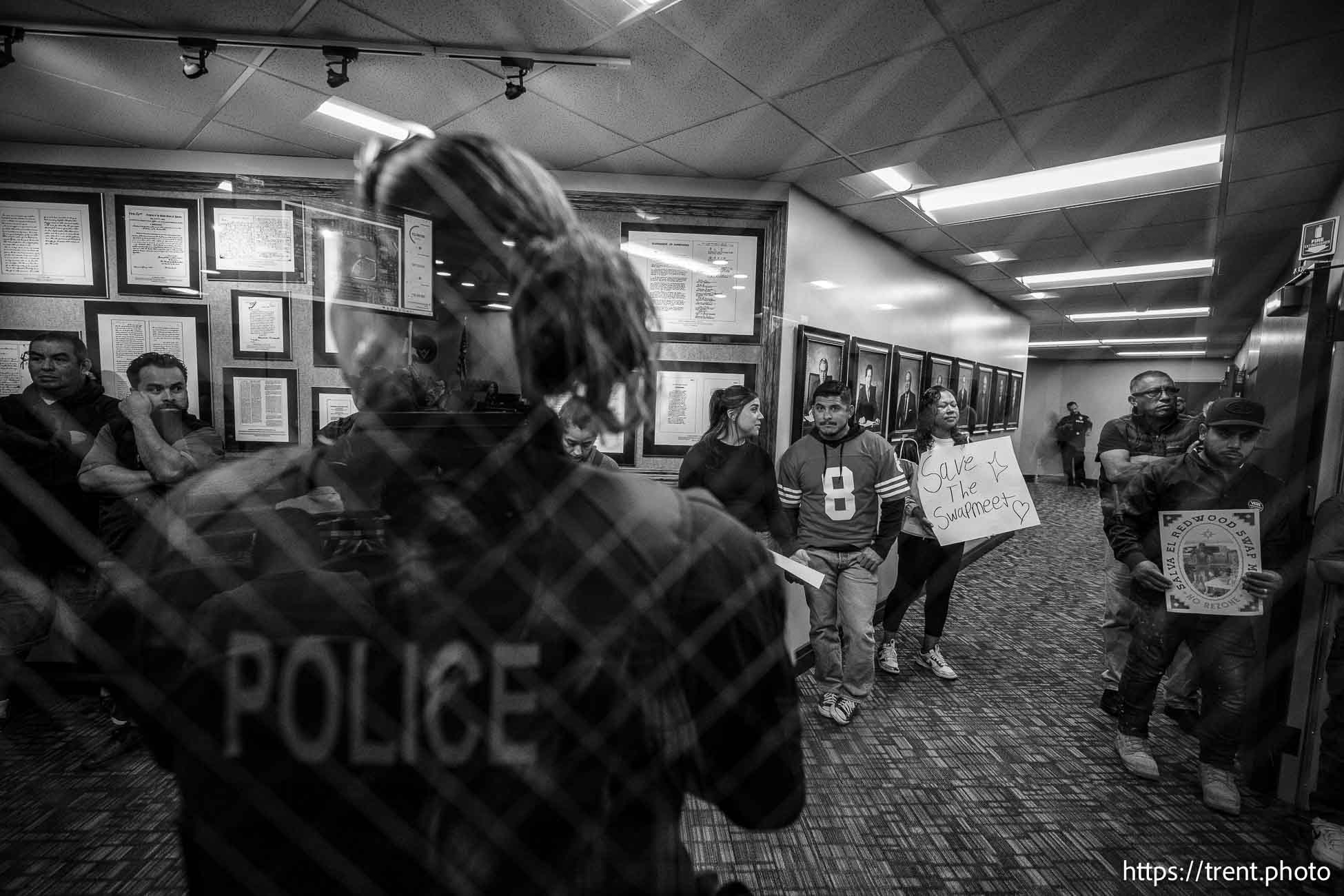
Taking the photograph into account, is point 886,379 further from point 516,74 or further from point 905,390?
point 516,74

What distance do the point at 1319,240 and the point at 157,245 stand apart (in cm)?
539

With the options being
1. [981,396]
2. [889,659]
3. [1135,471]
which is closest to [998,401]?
[981,396]

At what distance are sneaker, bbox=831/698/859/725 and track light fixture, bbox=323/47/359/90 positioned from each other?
11.0ft

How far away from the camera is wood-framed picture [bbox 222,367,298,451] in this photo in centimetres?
329

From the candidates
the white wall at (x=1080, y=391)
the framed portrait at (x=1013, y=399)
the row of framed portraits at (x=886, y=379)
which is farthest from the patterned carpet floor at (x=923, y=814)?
the white wall at (x=1080, y=391)

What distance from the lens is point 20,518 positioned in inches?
97.2

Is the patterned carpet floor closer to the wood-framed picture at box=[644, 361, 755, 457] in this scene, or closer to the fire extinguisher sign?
the wood-framed picture at box=[644, 361, 755, 457]

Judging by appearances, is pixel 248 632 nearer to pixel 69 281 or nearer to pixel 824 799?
pixel 824 799

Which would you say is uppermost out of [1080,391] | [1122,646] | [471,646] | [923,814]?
[1080,391]

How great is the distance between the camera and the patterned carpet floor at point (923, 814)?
1.80 m

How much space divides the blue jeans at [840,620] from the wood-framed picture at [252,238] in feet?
10.8

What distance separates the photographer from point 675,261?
11.3 feet

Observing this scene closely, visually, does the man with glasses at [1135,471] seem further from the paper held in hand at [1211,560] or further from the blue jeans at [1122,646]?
the paper held in hand at [1211,560]

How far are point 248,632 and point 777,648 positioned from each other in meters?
0.42
